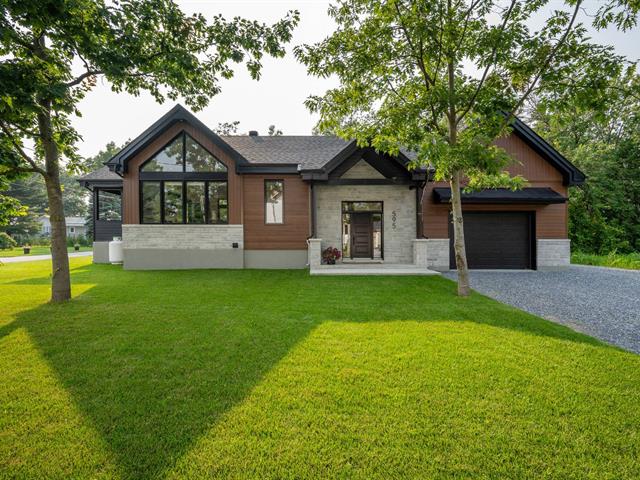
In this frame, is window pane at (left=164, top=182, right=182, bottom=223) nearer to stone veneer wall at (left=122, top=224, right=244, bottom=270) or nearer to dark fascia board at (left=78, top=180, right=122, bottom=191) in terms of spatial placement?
stone veneer wall at (left=122, top=224, right=244, bottom=270)

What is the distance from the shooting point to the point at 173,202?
39.2 feet

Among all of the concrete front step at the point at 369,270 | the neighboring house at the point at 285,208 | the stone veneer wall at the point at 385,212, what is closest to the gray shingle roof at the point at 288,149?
the neighboring house at the point at 285,208

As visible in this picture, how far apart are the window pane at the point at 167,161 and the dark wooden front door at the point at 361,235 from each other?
742 cm

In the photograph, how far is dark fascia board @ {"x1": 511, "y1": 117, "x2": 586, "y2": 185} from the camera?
38.6ft

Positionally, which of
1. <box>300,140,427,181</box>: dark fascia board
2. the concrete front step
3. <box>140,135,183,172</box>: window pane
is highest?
<box>140,135,183,172</box>: window pane

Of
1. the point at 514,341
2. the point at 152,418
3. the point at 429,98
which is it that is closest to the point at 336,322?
the point at 514,341

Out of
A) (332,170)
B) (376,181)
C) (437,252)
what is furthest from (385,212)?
(332,170)

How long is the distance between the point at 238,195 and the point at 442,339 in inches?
382

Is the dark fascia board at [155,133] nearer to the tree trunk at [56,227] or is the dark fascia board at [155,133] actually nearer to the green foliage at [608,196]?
the tree trunk at [56,227]

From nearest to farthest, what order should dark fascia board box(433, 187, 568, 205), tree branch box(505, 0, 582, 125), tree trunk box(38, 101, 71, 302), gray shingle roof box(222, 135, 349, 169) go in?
tree branch box(505, 0, 582, 125) < tree trunk box(38, 101, 71, 302) < dark fascia board box(433, 187, 568, 205) < gray shingle roof box(222, 135, 349, 169)

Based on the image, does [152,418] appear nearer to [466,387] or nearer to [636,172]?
[466,387]

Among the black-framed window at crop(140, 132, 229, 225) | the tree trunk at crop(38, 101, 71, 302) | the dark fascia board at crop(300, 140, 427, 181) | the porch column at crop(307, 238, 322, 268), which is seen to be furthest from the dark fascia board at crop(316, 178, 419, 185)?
the tree trunk at crop(38, 101, 71, 302)

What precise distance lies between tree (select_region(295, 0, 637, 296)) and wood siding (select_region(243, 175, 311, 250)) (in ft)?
15.4

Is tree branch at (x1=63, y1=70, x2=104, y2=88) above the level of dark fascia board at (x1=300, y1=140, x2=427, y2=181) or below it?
above
